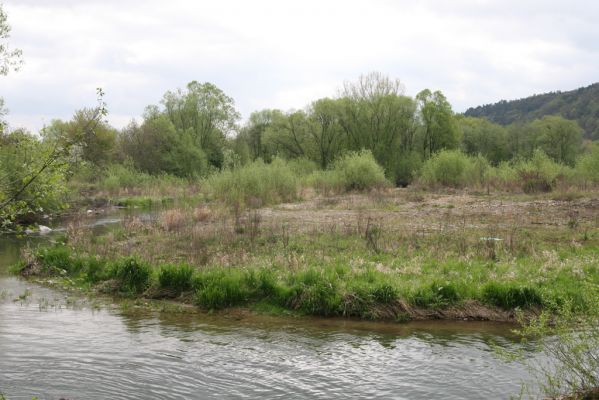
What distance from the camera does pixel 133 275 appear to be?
15.4 meters

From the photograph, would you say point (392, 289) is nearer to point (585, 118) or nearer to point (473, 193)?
point (473, 193)

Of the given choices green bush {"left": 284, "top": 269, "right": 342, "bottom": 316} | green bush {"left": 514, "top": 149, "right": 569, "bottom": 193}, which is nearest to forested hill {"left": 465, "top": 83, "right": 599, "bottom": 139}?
green bush {"left": 514, "top": 149, "right": 569, "bottom": 193}

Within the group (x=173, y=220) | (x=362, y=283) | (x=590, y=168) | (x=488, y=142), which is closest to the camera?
(x=362, y=283)

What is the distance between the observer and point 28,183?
633 cm

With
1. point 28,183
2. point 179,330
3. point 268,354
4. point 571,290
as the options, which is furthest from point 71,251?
point 571,290

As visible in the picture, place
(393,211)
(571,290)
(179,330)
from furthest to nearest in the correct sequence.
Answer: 1. (393,211)
2. (571,290)
3. (179,330)

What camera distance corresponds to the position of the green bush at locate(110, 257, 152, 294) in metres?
15.2

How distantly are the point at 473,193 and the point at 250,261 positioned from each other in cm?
3234

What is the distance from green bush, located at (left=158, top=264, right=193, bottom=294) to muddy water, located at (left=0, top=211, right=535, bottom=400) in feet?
4.82

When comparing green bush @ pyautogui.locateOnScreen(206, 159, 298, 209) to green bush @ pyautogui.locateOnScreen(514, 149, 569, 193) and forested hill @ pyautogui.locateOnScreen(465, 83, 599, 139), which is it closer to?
green bush @ pyautogui.locateOnScreen(514, 149, 569, 193)

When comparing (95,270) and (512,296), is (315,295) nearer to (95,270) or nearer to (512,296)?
(512,296)

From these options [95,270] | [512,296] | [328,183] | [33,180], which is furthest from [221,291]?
[328,183]

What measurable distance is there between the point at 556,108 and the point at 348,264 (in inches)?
5805

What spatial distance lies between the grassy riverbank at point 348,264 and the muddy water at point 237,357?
0.82 m
